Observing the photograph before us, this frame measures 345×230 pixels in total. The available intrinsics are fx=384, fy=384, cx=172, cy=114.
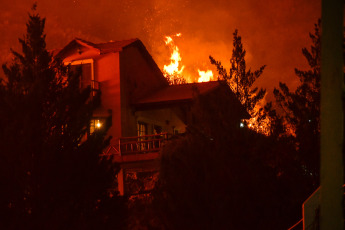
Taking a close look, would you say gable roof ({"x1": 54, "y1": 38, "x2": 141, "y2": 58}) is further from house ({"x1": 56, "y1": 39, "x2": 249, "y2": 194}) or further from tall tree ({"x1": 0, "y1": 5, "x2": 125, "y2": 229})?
tall tree ({"x1": 0, "y1": 5, "x2": 125, "y2": 229})

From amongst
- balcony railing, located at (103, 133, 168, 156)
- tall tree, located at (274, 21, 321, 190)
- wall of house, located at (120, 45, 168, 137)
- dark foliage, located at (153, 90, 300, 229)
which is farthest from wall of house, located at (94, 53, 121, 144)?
dark foliage, located at (153, 90, 300, 229)

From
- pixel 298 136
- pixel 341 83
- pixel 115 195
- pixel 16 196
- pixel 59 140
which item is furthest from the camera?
pixel 298 136

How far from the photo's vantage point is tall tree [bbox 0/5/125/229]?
8922mm

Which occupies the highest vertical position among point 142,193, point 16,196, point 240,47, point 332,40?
point 240,47

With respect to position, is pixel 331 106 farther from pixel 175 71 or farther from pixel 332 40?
pixel 175 71

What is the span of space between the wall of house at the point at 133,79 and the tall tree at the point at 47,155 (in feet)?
38.6

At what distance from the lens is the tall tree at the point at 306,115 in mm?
10945

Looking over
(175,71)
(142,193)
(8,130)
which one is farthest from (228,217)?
(175,71)

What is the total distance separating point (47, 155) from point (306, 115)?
295 inches

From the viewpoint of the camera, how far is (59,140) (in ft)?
31.7

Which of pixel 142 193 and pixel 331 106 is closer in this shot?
pixel 331 106

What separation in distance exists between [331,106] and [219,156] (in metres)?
4.68

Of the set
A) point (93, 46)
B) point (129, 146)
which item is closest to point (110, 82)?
point (93, 46)

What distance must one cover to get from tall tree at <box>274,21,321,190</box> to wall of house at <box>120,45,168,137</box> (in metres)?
10.6
